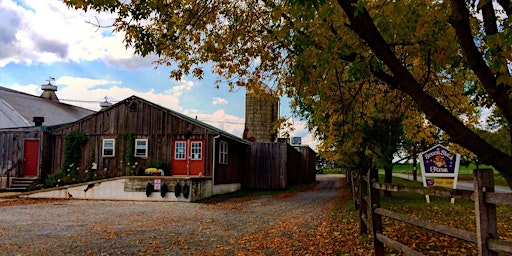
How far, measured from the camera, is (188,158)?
23.5 metres

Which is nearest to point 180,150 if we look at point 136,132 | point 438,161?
point 136,132

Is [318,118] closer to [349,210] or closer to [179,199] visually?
[349,210]

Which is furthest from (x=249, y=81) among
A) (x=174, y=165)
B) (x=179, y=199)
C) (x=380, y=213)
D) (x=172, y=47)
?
(x=174, y=165)

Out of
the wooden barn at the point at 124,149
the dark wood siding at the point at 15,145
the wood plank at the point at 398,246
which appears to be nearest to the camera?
the wood plank at the point at 398,246

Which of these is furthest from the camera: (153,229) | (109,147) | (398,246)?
(109,147)

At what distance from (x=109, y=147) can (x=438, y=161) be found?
58.4 ft

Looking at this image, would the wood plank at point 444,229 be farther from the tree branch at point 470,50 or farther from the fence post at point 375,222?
the tree branch at point 470,50

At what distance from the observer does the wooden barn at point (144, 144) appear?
23469 millimetres

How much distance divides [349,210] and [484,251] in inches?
448

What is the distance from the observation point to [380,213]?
6.92m

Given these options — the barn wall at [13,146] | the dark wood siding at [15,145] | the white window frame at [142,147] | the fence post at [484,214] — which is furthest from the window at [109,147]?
the fence post at [484,214]

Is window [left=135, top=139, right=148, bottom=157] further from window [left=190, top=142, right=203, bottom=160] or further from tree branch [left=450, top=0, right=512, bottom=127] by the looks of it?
tree branch [left=450, top=0, right=512, bottom=127]

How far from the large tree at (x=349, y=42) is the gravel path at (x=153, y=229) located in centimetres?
331

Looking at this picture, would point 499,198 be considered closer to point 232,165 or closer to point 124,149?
point 124,149
